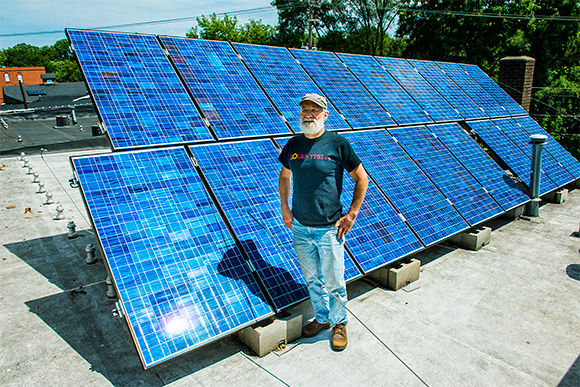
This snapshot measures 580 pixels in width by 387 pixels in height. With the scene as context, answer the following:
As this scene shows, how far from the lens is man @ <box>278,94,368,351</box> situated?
3912 millimetres

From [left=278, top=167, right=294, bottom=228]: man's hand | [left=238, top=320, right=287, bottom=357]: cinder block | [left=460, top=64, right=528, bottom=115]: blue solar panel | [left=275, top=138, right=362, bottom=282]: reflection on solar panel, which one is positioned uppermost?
[left=460, top=64, right=528, bottom=115]: blue solar panel

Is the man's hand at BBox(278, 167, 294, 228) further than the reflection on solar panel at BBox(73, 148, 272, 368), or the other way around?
the man's hand at BBox(278, 167, 294, 228)

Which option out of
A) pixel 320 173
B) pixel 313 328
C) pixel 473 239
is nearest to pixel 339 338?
pixel 313 328

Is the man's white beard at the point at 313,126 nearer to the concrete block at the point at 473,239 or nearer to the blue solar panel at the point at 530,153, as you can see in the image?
the concrete block at the point at 473,239

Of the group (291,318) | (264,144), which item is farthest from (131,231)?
(264,144)

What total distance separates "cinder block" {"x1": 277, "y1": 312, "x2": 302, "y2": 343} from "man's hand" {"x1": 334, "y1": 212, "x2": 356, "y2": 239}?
1.03 m

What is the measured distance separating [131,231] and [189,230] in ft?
1.88

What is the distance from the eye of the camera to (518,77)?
41.0 ft

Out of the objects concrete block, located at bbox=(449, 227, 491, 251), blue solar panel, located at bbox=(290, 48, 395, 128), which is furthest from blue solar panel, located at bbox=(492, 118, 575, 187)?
blue solar panel, located at bbox=(290, 48, 395, 128)

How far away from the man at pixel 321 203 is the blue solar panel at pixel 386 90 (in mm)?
4046

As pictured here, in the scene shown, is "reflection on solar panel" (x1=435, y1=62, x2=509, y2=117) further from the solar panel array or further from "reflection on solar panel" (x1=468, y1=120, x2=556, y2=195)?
the solar panel array

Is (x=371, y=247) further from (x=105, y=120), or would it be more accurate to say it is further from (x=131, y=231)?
(x=105, y=120)

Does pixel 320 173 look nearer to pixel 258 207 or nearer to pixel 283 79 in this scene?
pixel 258 207

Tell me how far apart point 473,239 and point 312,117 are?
4406mm
